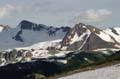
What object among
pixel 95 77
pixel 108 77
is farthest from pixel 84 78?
pixel 108 77

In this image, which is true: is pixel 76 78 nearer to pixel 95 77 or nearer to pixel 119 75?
pixel 95 77

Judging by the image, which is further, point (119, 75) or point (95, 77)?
point (95, 77)

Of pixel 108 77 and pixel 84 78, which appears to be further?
pixel 84 78

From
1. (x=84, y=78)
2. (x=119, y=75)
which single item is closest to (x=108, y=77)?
(x=119, y=75)

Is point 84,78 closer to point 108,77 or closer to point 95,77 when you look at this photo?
point 95,77

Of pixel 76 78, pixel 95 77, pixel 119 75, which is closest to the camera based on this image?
pixel 119 75

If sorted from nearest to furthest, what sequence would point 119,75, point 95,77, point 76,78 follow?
point 119,75 < point 95,77 < point 76,78

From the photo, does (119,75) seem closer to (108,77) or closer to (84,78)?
(108,77)
